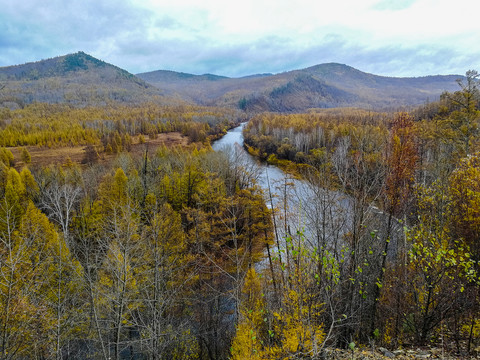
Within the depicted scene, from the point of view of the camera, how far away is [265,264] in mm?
20250

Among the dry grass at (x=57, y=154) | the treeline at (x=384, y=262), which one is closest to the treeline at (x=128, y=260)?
the treeline at (x=384, y=262)

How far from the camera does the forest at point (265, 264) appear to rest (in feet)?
24.8

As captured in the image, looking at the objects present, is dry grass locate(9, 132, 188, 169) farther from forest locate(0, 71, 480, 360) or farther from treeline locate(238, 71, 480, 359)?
treeline locate(238, 71, 480, 359)

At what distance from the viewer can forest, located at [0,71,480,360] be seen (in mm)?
7574

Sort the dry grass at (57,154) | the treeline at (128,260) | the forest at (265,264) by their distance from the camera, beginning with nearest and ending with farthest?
1. the forest at (265,264)
2. the treeline at (128,260)
3. the dry grass at (57,154)

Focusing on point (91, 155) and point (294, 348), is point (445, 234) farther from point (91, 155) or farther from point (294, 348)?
point (91, 155)

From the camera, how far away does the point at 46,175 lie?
38.2 m

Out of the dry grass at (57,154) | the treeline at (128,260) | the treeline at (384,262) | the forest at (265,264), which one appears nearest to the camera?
the treeline at (384,262)

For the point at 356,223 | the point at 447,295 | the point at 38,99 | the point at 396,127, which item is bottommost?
the point at 447,295

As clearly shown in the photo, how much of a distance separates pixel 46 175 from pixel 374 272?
44199 mm

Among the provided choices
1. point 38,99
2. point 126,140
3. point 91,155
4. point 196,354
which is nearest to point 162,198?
point 196,354

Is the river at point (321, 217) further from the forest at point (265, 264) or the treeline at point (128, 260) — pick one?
the treeline at point (128, 260)

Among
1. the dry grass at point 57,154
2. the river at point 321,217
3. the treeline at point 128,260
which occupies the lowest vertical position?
the treeline at point 128,260

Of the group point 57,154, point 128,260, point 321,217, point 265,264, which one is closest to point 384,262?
point 321,217
